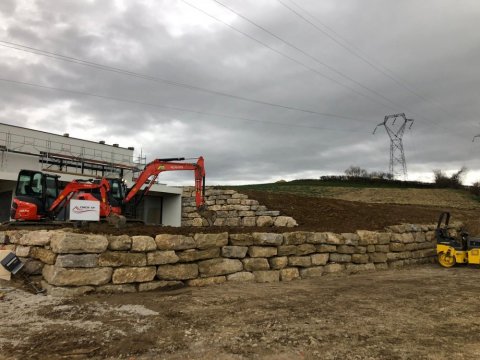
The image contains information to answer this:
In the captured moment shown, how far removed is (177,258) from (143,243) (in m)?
0.82

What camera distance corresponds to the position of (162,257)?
7449 millimetres

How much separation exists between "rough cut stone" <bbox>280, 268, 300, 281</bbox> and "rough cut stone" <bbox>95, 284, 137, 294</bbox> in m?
3.73

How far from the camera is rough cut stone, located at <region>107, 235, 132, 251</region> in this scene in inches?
276

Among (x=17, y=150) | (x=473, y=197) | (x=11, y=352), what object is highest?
(x=17, y=150)

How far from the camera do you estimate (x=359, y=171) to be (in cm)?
5391

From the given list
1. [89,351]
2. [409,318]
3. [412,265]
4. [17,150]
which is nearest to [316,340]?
[409,318]

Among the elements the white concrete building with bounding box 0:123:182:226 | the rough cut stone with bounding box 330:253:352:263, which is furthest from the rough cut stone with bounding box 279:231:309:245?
the white concrete building with bounding box 0:123:182:226

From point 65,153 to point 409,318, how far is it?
32582 mm

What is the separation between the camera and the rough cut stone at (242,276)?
841 centimetres

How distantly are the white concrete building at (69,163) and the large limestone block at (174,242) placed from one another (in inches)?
491

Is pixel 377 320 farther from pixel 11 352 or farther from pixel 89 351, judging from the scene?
pixel 11 352

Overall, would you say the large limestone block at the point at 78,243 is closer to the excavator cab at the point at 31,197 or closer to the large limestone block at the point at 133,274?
the large limestone block at the point at 133,274

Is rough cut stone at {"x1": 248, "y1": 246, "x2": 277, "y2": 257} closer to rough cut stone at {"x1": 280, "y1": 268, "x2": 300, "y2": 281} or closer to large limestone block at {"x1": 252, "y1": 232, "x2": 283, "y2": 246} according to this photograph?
large limestone block at {"x1": 252, "y1": 232, "x2": 283, "y2": 246}

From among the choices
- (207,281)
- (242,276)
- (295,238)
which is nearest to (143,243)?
(207,281)
